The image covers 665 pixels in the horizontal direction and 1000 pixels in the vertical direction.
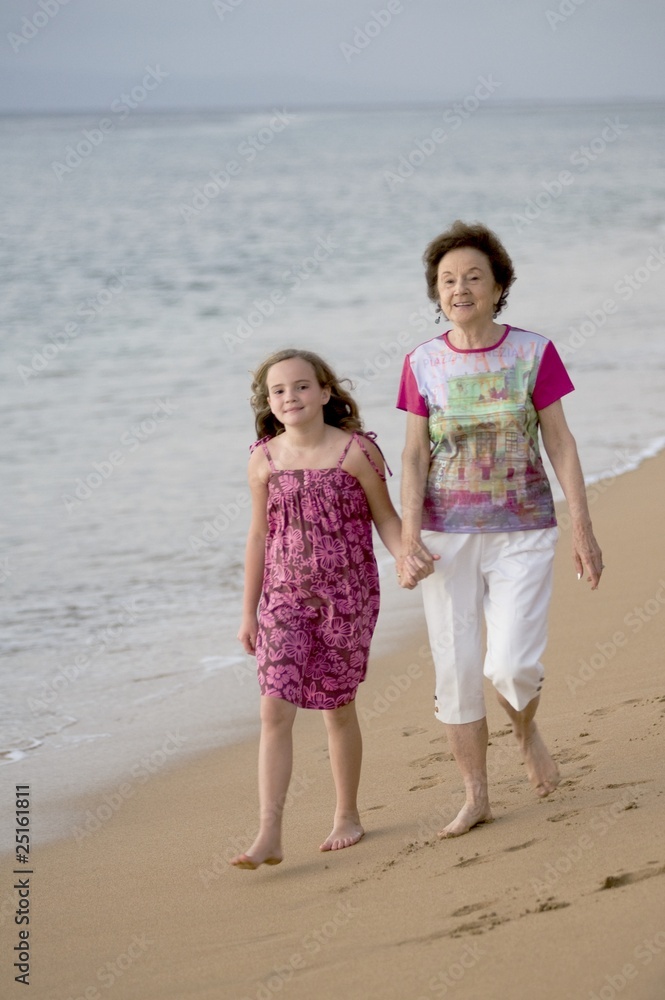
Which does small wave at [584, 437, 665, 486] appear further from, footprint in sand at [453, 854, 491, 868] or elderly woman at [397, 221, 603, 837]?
footprint in sand at [453, 854, 491, 868]

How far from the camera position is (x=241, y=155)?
59.2 metres

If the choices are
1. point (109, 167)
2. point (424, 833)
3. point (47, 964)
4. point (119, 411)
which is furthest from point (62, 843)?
point (109, 167)

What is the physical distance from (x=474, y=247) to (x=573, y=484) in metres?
0.78

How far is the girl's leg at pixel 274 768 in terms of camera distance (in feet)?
11.2

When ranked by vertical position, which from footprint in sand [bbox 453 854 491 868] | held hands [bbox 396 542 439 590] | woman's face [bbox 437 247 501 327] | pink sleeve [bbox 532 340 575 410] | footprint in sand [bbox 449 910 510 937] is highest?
woman's face [bbox 437 247 501 327]

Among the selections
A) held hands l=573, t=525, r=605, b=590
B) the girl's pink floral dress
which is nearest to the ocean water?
the girl's pink floral dress

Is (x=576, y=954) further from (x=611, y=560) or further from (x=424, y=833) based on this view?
(x=611, y=560)

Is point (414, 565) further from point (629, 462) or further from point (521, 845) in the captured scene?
point (629, 462)

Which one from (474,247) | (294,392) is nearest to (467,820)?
(294,392)

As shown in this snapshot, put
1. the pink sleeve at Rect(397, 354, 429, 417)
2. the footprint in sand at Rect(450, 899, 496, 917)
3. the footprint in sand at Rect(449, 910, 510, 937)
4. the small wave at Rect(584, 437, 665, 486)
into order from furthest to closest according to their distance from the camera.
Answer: the small wave at Rect(584, 437, 665, 486) → the pink sleeve at Rect(397, 354, 429, 417) → the footprint in sand at Rect(450, 899, 496, 917) → the footprint in sand at Rect(449, 910, 510, 937)

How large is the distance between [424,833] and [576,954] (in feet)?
3.39

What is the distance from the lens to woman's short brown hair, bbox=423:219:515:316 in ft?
11.6

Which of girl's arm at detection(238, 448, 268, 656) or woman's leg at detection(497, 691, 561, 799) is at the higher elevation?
girl's arm at detection(238, 448, 268, 656)

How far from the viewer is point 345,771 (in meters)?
3.67
